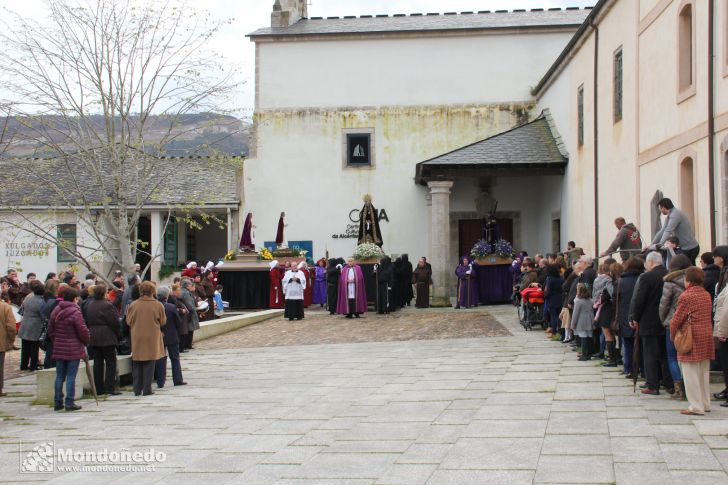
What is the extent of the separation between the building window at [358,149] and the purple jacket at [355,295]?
964 cm

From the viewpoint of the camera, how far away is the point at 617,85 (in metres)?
20.8

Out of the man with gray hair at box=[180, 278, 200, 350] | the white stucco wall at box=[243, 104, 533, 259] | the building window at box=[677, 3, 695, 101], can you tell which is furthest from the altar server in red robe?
the building window at box=[677, 3, 695, 101]

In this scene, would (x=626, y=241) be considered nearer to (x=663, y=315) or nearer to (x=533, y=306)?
(x=533, y=306)

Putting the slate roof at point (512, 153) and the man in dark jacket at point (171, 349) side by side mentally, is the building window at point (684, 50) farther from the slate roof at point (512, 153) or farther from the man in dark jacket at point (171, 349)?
the slate roof at point (512, 153)

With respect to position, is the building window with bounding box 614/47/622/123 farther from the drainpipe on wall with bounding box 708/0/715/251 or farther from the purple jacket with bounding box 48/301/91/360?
Result: the purple jacket with bounding box 48/301/91/360

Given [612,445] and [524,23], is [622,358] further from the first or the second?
[524,23]

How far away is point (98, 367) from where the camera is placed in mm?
12781

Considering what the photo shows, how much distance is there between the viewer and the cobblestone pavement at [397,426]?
286 inches

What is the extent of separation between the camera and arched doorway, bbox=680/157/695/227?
16.0 meters

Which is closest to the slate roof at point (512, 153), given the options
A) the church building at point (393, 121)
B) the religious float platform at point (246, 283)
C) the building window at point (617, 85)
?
the church building at point (393, 121)

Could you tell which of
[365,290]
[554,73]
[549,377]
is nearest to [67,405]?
[549,377]

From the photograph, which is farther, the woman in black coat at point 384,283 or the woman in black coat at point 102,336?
the woman in black coat at point 384,283

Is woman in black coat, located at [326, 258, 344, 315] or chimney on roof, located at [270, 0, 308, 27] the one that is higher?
chimney on roof, located at [270, 0, 308, 27]

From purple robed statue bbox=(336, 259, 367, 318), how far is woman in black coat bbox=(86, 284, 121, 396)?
1053cm
